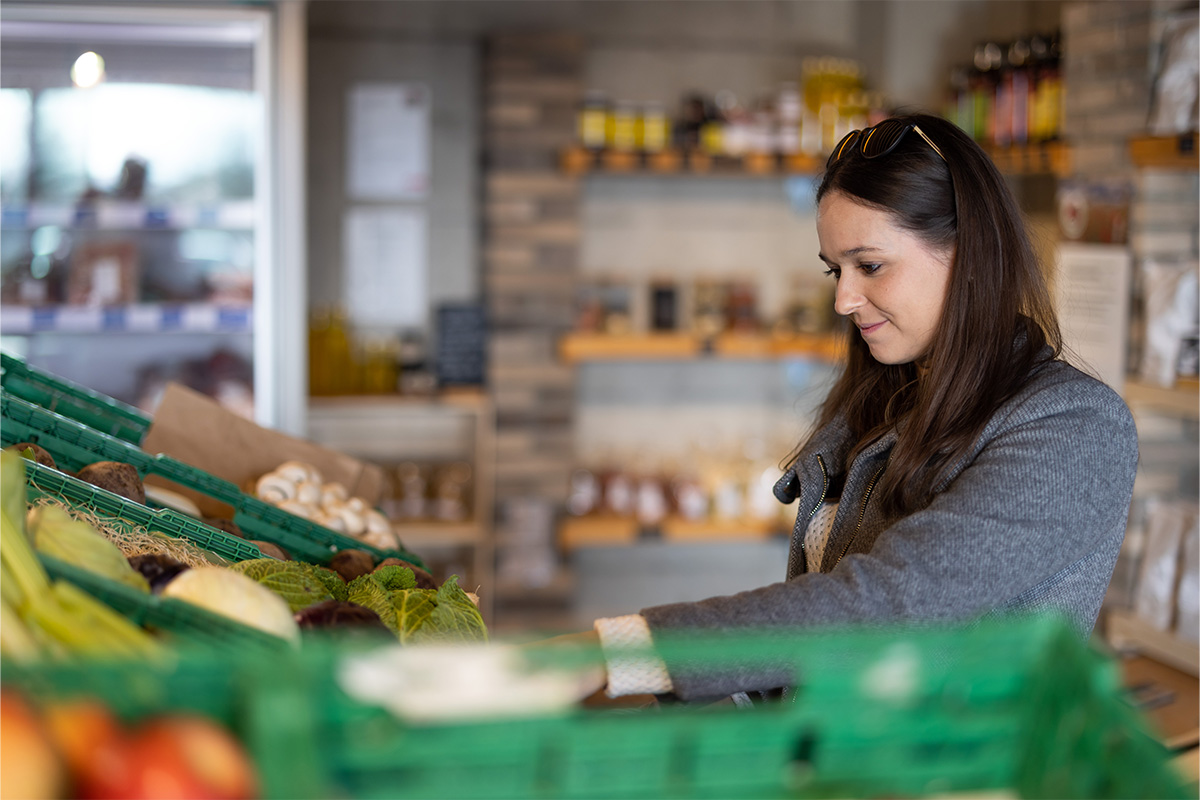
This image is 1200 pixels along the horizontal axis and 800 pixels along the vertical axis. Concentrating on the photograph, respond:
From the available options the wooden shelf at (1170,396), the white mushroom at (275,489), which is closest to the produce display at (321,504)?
the white mushroom at (275,489)

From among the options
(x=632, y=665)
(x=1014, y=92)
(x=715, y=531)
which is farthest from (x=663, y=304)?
(x=632, y=665)

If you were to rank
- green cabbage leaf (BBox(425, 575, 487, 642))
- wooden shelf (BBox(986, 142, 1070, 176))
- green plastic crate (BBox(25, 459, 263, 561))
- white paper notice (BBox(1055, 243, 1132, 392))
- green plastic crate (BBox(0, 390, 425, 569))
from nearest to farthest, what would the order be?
green cabbage leaf (BBox(425, 575, 487, 642))
green plastic crate (BBox(25, 459, 263, 561))
green plastic crate (BBox(0, 390, 425, 569))
white paper notice (BBox(1055, 243, 1132, 392))
wooden shelf (BBox(986, 142, 1070, 176))

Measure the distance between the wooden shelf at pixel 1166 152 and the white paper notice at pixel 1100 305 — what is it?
27 centimetres

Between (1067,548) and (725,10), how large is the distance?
3.74 metres

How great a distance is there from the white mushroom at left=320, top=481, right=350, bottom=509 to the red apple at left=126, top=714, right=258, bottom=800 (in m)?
1.33

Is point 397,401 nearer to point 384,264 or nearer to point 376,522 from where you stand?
point 384,264

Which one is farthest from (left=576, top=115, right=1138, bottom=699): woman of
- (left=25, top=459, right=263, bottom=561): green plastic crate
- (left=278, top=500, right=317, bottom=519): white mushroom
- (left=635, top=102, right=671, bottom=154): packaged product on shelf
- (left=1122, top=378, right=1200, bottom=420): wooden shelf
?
(left=635, top=102, right=671, bottom=154): packaged product on shelf

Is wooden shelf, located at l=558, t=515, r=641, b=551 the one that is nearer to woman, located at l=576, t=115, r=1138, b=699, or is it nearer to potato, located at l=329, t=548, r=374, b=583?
woman, located at l=576, t=115, r=1138, b=699

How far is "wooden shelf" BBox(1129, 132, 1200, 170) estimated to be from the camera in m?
2.57

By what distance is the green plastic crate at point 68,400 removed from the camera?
6.12 ft

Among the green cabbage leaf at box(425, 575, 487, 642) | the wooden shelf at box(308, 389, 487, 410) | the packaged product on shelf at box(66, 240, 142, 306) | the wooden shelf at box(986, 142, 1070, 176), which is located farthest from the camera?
the wooden shelf at box(308, 389, 487, 410)

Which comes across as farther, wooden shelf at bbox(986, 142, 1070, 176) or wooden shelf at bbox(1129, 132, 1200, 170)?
wooden shelf at bbox(986, 142, 1070, 176)

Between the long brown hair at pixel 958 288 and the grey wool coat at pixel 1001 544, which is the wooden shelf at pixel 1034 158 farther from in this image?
the grey wool coat at pixel 1001 544

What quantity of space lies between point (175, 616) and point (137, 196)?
2806 mm
